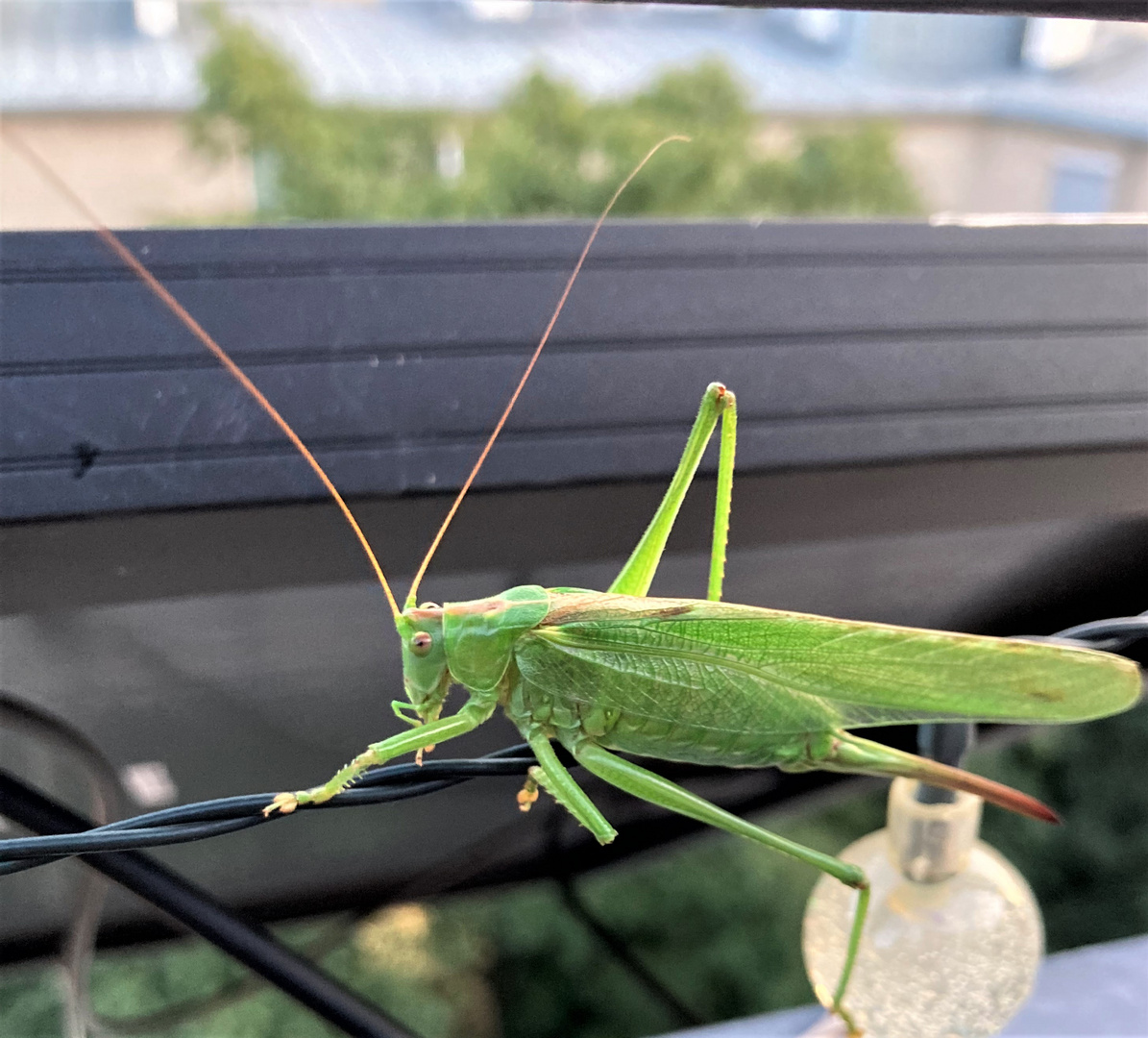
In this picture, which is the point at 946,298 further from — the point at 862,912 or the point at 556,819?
the point at 556,819

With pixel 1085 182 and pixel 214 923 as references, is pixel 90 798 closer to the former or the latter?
pixel 214 923

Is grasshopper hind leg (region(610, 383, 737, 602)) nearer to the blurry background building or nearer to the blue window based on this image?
the blurry background building

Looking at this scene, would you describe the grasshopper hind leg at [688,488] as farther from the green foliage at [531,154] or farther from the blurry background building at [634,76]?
the blurry background building at [634,76]

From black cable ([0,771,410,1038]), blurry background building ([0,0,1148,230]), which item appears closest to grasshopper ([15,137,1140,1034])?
black cable ([0,771,410,1038])

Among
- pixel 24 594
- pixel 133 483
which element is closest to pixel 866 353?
pixel 133 483

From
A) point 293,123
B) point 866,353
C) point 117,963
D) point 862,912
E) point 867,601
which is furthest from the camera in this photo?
point 293,123

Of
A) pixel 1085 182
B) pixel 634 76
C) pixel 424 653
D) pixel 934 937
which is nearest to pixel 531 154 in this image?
pixel 424 653
